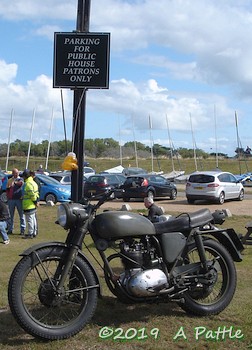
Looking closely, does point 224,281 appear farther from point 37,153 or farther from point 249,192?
point 37,153

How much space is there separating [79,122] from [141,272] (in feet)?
9.03

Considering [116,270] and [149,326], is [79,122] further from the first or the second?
[149,326]

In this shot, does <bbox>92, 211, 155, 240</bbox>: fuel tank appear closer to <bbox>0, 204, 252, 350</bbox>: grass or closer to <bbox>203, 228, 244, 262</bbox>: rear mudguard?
<bbox>0, 204, 252, 350</bbox>: grass

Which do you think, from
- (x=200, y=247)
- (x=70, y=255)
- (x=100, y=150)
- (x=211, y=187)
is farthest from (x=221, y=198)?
(x=100, y=150)

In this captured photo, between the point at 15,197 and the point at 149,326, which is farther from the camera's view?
the point at 15,197

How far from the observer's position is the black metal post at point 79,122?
717cm

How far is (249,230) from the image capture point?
10.5 m

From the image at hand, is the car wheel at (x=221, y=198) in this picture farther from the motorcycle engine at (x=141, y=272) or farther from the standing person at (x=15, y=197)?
the motorcycle engine at (x=141, y=272)

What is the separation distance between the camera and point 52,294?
507 cm

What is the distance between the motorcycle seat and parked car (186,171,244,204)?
21.0 metres

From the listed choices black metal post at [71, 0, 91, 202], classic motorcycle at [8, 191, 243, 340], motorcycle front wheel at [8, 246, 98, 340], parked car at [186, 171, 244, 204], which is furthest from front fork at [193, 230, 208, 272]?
parked car at [186, 171, 244, 204]

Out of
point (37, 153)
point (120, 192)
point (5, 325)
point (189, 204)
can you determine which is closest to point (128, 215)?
point (120, 192)

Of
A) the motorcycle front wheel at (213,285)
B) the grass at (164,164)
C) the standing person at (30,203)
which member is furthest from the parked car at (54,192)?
the grass at (164,164)

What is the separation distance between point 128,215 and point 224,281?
56.9 inches
